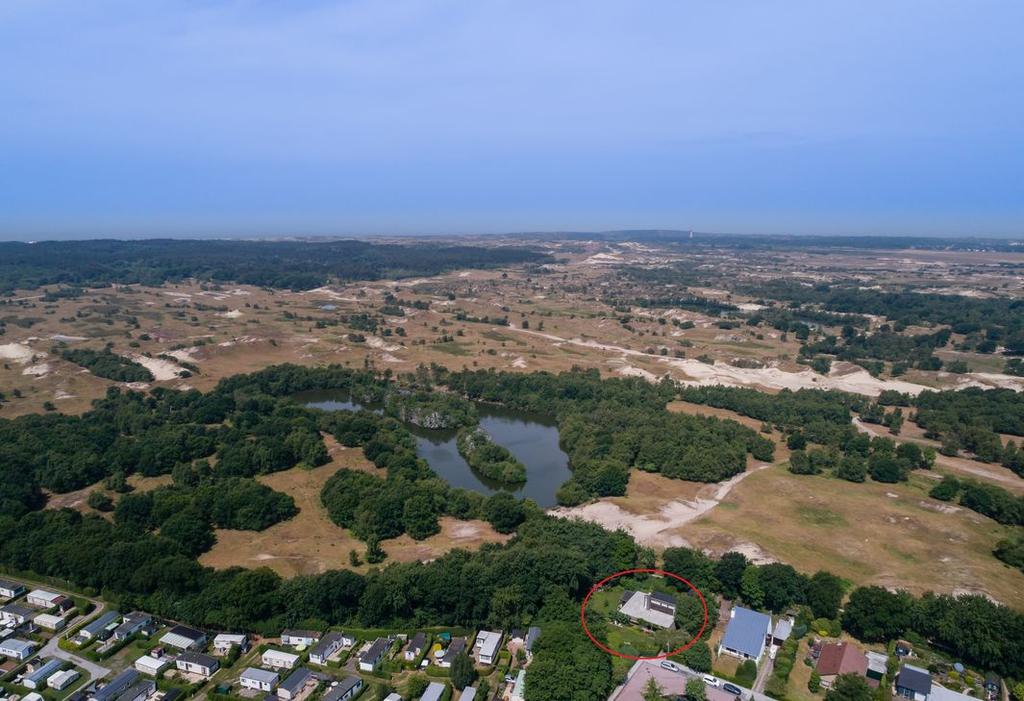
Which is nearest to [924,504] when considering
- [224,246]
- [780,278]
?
[780,278]

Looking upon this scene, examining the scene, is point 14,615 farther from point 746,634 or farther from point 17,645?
point 746,634

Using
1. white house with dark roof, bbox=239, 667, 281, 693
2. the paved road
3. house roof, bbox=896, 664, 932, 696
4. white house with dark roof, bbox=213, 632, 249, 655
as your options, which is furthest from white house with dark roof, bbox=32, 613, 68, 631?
house roof, bbox=896, 664, 932, 696

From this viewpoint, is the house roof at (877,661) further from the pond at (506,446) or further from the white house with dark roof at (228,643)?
the white house with dark roof at (228,643)

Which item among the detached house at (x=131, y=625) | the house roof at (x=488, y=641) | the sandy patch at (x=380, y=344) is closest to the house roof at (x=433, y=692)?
the house roof at (x=488, y=641)

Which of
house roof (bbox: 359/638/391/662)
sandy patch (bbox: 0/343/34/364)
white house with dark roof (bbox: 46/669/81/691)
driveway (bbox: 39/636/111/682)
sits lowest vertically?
driveway (bbox: 39/636/111/682)

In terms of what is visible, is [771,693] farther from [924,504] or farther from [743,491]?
[924,504]

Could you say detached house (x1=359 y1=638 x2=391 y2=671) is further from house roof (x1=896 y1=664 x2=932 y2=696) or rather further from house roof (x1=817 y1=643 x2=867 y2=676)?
house roof (x1=896 y1=664 x2=932 y2=696)
